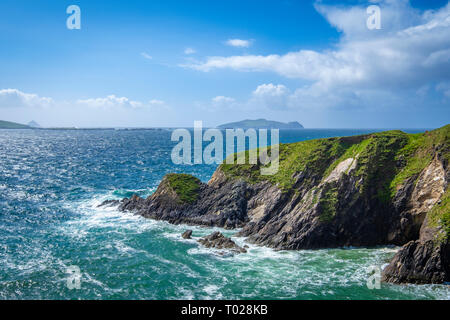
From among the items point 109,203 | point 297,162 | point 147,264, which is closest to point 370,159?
point 297,162

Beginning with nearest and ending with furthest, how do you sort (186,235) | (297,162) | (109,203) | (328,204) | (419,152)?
(328,204) → (186,235) → (419,152) → (297,162) → (109,203)

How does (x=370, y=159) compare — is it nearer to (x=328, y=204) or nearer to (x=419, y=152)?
(x=419, y=152)

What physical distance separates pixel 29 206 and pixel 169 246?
3218 cm

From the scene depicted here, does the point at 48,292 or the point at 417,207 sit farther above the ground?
the point at 417,207

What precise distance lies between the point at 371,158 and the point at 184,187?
30.5 m

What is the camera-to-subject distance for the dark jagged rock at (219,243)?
36606 mm

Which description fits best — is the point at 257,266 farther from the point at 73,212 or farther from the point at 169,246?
the point at 73,212

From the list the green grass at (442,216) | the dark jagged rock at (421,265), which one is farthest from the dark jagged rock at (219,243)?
the green grass at (442,216)

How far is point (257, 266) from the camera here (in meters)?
32.4

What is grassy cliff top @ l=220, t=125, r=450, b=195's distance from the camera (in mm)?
41062

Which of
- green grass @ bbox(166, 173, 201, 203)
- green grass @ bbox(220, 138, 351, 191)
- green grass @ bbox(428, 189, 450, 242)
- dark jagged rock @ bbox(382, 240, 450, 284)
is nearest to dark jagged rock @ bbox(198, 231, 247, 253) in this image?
green grass @ bbox(166, 173, 201, 203)

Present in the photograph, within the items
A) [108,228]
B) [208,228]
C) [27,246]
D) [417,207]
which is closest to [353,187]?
[417,207]

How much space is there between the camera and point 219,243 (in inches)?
1481
